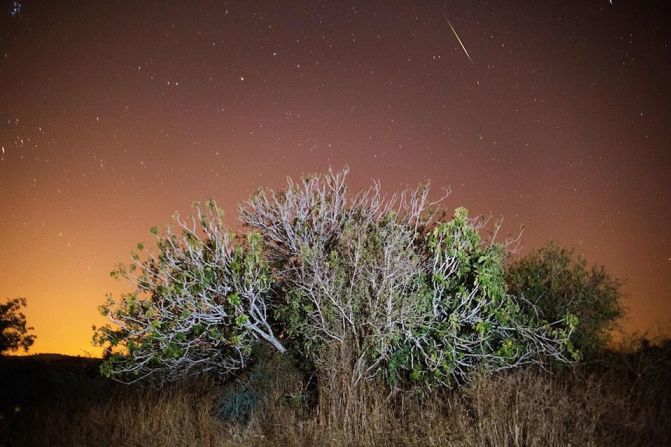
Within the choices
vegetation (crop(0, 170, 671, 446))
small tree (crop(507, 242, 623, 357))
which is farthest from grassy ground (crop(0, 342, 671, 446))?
small tree (crop(507, 242, 623, 357))

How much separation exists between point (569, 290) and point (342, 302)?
7.52m

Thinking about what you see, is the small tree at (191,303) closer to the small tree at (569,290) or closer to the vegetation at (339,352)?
the vegetation at (339,352)

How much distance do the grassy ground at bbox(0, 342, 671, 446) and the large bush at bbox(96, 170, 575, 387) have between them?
0.63m

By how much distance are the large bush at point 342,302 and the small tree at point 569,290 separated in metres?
2.87

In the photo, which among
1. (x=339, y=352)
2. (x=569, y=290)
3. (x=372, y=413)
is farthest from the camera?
(x=569, y=290)

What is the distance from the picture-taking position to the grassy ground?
6.25m

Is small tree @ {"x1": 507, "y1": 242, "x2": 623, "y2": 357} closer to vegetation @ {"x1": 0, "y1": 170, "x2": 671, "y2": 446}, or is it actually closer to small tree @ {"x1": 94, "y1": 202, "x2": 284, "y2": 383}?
vegetation @ {"x1": 0, "y1": 170, "x2": 671, "y2": 446}

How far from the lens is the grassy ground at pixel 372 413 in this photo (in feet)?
20.5

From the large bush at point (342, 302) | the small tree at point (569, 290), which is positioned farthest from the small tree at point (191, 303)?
the small tree at point (569, 290)

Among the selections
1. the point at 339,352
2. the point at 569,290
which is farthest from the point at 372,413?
the point at 569,290

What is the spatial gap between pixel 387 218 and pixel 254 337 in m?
4.07

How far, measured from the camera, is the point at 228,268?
33.6 ft

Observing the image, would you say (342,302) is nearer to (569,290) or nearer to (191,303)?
(191,303)

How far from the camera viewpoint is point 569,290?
522 inches
